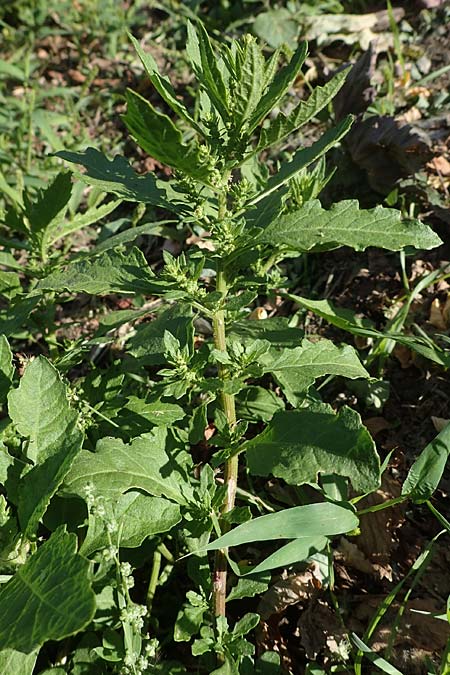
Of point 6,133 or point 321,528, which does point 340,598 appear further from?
point 6,133

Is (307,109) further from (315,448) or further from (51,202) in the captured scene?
(51,202)

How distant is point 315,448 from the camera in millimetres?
1850

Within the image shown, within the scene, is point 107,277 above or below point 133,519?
above

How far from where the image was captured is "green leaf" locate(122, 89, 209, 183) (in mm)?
1683

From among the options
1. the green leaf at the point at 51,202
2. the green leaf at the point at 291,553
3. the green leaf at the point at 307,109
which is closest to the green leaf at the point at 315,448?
the green leaf at the point at 291,553

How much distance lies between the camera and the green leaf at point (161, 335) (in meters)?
2.04

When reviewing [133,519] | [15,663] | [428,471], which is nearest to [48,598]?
[15,663]

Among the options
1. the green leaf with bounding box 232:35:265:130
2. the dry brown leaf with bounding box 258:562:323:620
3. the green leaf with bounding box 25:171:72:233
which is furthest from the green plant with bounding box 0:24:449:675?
the green leaf with bounding box 25:171:72:233

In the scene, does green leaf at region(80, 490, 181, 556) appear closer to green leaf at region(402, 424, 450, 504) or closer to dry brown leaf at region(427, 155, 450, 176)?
green leaf at region(402, 424, 450, 504)

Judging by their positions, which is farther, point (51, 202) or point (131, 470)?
point (51, 202)

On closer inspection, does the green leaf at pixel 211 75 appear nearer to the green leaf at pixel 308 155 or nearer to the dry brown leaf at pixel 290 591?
the green leaf at pixel 308 155

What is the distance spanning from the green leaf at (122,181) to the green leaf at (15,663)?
1370mm

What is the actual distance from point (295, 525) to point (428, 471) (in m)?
0.46

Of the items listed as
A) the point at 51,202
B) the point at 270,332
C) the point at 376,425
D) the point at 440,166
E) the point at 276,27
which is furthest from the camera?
the point at 276,27
